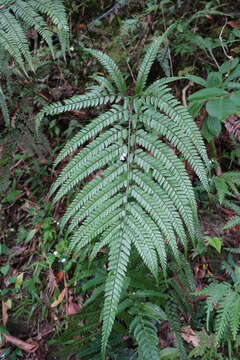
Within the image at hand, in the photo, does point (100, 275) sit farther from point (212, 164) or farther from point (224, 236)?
point (212, 164)

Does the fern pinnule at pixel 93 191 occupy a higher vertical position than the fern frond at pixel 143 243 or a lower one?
higher

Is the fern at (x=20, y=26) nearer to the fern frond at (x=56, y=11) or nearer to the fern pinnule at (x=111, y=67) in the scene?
the fern frond at (x=56, y=11)

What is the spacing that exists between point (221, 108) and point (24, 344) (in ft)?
7.43

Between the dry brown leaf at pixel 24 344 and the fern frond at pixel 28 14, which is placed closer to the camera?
the fern frond at pixel 28 14

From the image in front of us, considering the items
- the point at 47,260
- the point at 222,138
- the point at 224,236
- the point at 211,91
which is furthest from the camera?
the point at 47,260

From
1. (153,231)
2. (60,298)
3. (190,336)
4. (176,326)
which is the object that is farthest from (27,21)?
(190,336)

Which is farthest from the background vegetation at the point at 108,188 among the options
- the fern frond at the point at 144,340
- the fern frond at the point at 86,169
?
the fern frond at the point at 86,169

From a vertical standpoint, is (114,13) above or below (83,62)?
above

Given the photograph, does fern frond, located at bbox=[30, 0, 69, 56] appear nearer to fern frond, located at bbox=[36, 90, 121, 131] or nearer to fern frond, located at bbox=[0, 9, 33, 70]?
fern frond, located at bbox=[0, 9, 33, 70]

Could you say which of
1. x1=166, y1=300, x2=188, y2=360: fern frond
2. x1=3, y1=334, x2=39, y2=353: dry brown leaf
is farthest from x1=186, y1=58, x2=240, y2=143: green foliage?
x1=3, y1=334, x2=39, y2=353: dry brown leaf

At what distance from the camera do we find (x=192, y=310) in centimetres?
216

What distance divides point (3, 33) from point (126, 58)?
1.30 meters

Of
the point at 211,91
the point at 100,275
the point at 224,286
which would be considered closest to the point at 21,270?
the point at 100,275

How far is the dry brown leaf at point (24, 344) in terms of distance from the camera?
269 cm
